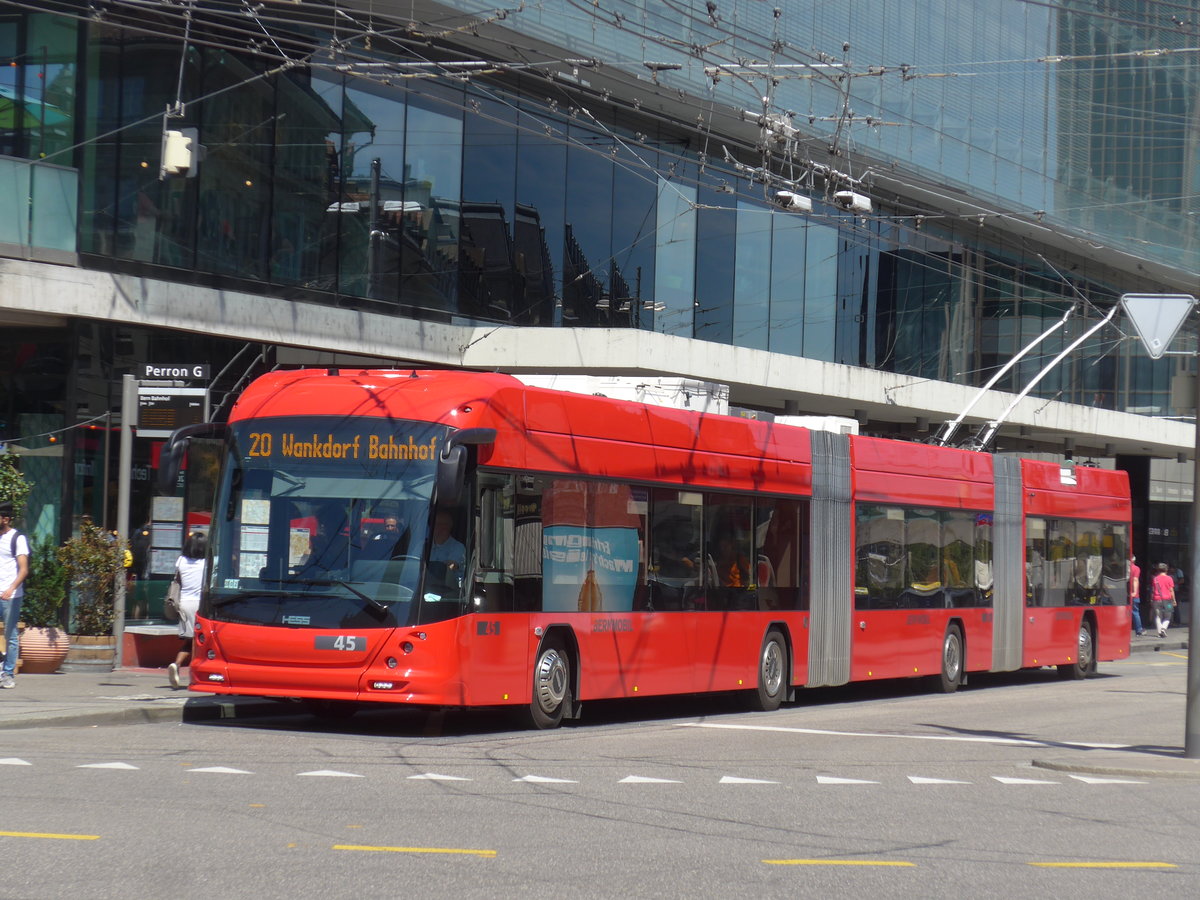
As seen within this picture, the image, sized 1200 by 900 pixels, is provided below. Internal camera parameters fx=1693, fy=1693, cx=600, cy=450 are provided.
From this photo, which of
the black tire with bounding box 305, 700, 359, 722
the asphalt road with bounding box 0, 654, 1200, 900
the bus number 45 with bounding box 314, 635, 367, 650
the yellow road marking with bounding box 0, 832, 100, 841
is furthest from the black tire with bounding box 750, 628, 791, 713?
the yellow road marking with bounding box 0, 832, 100, 841

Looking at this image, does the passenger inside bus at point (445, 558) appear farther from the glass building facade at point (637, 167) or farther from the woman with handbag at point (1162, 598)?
the woman with handbag at point (1162, 598)

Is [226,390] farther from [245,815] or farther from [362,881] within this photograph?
[362,881]

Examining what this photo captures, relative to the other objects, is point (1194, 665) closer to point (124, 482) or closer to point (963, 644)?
point (963, 644)

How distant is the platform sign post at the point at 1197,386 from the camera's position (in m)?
13.2

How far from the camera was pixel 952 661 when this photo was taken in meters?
22.3

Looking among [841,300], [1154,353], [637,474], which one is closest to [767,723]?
[637,474]

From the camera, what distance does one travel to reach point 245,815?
28.9 feet

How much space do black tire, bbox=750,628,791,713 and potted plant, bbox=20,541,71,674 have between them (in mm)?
7390

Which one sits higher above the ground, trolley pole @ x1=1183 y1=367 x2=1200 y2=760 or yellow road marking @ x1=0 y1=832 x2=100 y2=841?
trolley pole @ x1=1183 y1=367 x2=1200 y2=760

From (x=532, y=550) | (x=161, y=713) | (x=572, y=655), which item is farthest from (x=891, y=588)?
(x=161, y=713)

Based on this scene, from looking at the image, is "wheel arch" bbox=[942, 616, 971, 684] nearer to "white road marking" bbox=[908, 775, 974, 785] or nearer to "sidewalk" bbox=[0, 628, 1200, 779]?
"sidewalk" bbox=[0, 628, 1200, 779]

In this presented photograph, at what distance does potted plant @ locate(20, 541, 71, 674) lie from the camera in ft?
58.7

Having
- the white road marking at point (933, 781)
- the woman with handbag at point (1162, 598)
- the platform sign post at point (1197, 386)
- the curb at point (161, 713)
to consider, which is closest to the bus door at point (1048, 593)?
the platform sign post at point (1197, 386)

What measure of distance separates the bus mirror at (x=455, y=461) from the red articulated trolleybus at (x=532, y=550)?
0.02 meters
